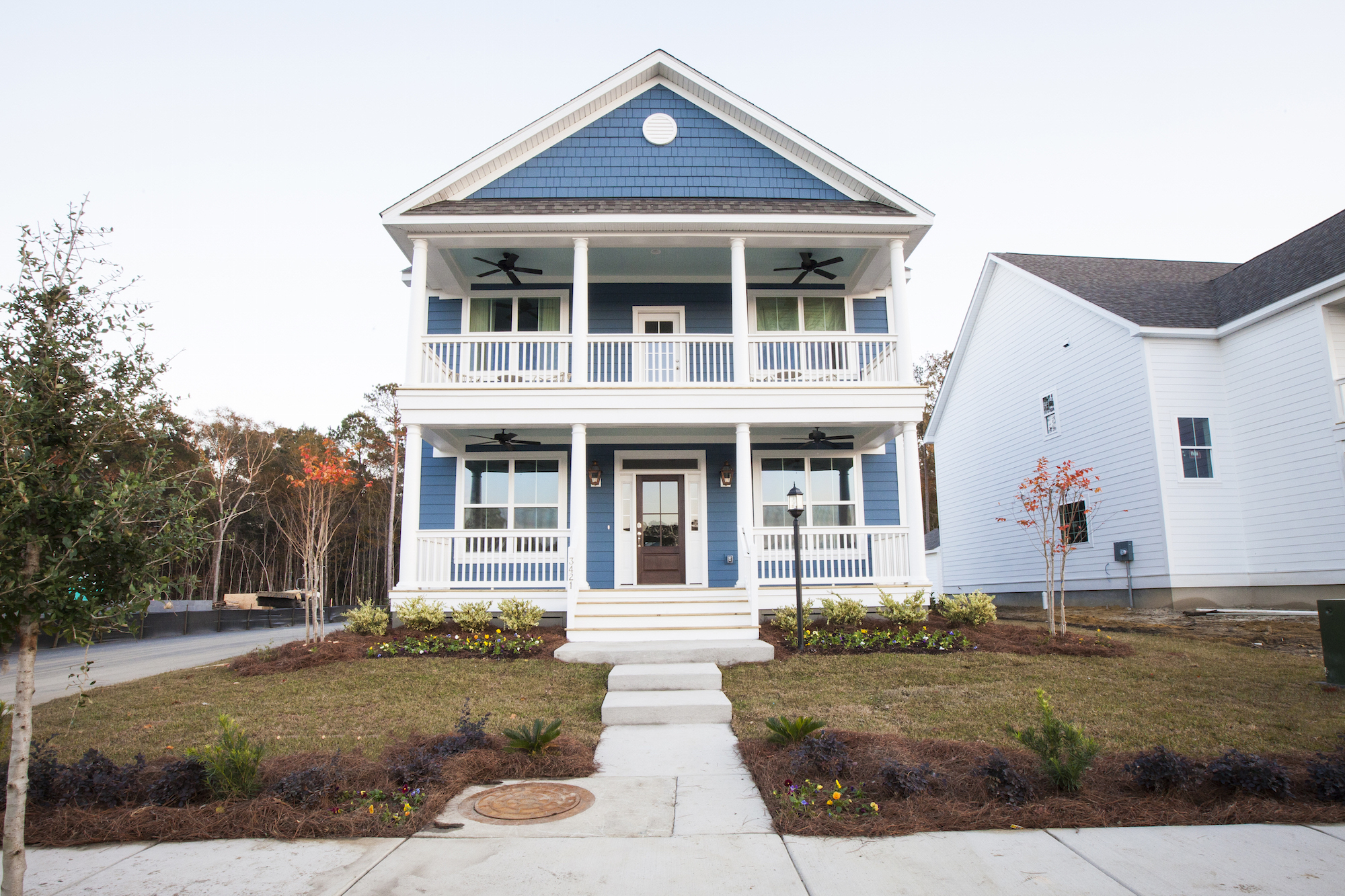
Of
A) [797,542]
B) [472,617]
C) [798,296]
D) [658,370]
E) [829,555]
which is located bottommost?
[472,617]

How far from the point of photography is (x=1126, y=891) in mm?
3043

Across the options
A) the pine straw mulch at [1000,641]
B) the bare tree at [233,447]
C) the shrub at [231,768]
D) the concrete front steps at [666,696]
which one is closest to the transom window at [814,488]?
the pine straw mulch at [1000,641]

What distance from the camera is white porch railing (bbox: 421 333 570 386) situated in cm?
1130

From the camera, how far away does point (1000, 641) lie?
9.36m

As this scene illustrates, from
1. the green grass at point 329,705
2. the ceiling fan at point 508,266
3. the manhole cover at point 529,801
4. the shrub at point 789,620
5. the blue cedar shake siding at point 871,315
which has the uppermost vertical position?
the ceiling fan at point 508,266

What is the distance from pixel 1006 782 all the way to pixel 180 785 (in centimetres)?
475

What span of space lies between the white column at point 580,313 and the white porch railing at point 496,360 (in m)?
A: 0.32

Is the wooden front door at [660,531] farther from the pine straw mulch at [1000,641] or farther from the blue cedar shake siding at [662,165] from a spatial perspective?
the blue cedar shake siding at [662,165]

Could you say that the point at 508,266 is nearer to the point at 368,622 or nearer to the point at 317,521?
the point at 317,521

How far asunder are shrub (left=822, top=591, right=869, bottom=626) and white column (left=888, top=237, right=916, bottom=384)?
3571mm

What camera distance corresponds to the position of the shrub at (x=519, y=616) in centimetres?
993

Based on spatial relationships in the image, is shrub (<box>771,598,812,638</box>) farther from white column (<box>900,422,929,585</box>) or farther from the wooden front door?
the wooden front door

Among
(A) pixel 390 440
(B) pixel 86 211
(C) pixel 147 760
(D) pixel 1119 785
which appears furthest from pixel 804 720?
(A) pixel 390 440

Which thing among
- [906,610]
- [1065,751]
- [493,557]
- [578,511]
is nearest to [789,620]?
[906,610]
